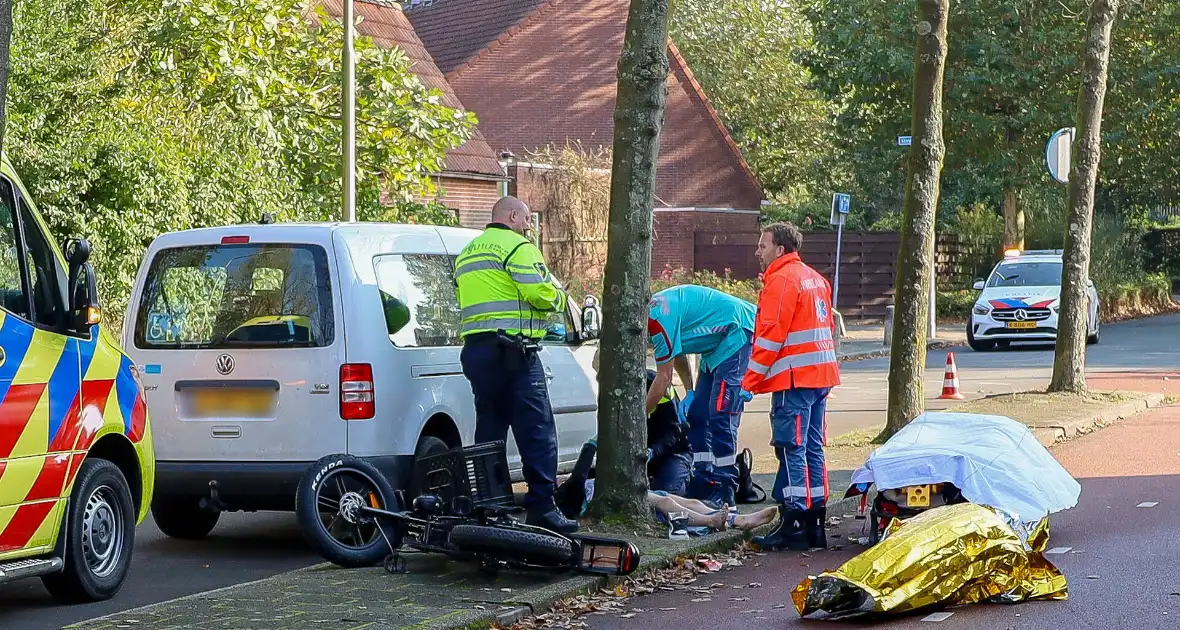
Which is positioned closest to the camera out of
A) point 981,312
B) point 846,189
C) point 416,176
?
point 416,176

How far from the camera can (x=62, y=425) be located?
6.90 meters

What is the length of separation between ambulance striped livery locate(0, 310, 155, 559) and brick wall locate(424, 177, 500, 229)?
2409 centimetres

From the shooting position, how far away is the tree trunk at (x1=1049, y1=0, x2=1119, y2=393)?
1644 cm

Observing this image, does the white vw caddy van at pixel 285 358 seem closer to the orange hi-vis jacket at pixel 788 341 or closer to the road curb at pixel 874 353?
the orange hi-vis jacket at pixel 788 341

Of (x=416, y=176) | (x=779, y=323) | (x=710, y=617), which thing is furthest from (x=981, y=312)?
(x=710, y=617)

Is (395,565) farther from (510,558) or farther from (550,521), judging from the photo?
(550,521)

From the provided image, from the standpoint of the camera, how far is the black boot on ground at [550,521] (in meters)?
7.86

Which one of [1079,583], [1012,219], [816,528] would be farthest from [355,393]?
[1012,219]

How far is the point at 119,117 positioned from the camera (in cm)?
1769

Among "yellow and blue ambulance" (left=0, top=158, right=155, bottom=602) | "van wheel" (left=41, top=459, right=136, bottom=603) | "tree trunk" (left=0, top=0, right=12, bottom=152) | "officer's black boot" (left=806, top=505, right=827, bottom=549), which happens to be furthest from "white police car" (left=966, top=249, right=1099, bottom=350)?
"tree trunk" (left=0, top=0, right=12, bottom=152)

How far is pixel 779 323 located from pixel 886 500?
112 centimetres

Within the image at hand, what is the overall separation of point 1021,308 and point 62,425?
70.8 ft

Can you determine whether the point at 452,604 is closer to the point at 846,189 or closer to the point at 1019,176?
the point at 1019,176

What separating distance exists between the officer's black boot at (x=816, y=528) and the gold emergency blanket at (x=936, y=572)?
1359 mm
